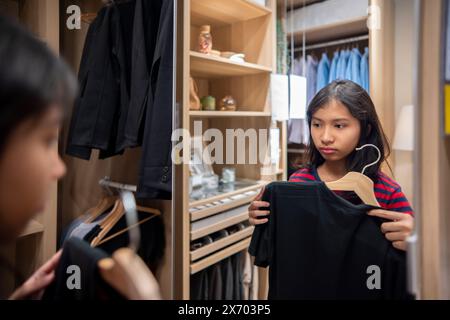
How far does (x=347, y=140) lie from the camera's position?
874 mm

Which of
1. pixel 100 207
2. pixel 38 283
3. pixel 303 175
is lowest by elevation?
pixel 38 283

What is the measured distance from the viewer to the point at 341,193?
2.79 feet

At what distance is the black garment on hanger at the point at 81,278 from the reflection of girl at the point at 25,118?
126mm

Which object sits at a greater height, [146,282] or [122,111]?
[122,111]

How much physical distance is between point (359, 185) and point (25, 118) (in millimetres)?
769

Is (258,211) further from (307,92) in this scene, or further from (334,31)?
(334,31)

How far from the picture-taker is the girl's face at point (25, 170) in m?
0.45

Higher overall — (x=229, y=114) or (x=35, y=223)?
(x=229, y=114)

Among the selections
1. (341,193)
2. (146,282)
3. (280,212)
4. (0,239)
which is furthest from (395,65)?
(0,239)

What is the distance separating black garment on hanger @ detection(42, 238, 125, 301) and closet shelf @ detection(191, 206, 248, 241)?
21.1 inches

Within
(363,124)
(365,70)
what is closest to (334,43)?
(365,70)

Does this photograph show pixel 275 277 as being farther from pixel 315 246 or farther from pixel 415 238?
pixel 415 238

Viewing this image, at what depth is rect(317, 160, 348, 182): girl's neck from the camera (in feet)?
2.89
